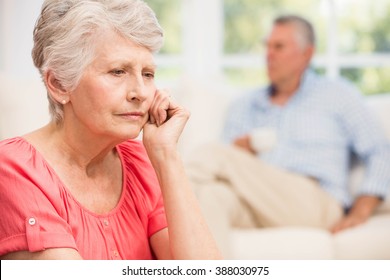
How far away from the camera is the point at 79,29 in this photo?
100cm

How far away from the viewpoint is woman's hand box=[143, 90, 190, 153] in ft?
3.55

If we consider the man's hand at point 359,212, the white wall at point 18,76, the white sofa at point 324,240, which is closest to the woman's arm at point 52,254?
the white wall at point 18,76

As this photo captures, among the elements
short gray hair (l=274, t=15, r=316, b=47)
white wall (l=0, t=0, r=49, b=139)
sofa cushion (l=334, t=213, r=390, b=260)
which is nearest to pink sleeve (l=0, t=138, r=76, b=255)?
white wall (l=0, t=0, r=49, b=139)

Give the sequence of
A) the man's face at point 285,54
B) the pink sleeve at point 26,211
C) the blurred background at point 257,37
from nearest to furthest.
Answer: the pink sleeve at point 26,211
the man's face at point 285,54
the blurred background at point 257,37

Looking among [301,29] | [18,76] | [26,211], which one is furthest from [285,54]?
[26,211]

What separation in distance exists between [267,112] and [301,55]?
0.28 meters

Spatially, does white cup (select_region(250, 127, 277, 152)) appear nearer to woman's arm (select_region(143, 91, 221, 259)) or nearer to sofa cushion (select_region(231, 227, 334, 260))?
sofa cushion (select_region(231, 227, 334, 260))

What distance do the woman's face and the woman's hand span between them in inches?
1.2

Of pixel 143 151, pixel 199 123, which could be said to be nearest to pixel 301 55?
pixel 199 123

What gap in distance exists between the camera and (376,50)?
360 cm

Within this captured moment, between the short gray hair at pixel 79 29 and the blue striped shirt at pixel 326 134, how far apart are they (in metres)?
1.61

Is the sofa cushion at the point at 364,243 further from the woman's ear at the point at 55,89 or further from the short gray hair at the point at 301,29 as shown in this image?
the woman's ear at the point at 55,89

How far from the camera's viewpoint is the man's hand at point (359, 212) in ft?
7.95

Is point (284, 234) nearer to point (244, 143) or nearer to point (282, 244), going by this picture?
point (282, 244)
